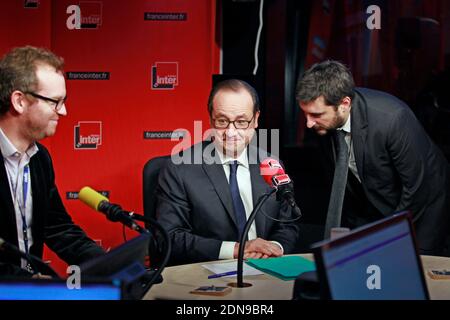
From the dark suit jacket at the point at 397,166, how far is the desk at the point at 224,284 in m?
0.80

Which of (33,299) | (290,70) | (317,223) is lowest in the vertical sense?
(317,223)

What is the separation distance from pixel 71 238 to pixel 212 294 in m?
0.79

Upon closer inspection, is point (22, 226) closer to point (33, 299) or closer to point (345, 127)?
point (33, 299)

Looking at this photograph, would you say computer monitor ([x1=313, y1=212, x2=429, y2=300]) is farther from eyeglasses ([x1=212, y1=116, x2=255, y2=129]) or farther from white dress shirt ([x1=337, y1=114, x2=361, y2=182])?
white dress shirt ([x1=337, y1=114, x2=361, y2=182])

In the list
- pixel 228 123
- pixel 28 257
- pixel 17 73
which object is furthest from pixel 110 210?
pixel 228 123

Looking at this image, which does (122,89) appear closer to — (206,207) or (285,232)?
(206,207)

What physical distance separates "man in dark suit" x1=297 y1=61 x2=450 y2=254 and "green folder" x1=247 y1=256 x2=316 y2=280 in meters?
0.91

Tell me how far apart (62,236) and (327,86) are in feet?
4.89

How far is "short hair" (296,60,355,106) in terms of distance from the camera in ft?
11.2

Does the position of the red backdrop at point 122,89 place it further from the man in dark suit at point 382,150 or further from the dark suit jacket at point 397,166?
the dark suit jacket at point 397,166

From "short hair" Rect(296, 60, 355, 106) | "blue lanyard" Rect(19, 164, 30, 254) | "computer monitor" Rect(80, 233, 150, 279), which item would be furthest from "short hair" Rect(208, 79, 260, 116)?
"computer monitor" Rect(80, 233, 150, 279)

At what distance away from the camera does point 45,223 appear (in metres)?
2.67
